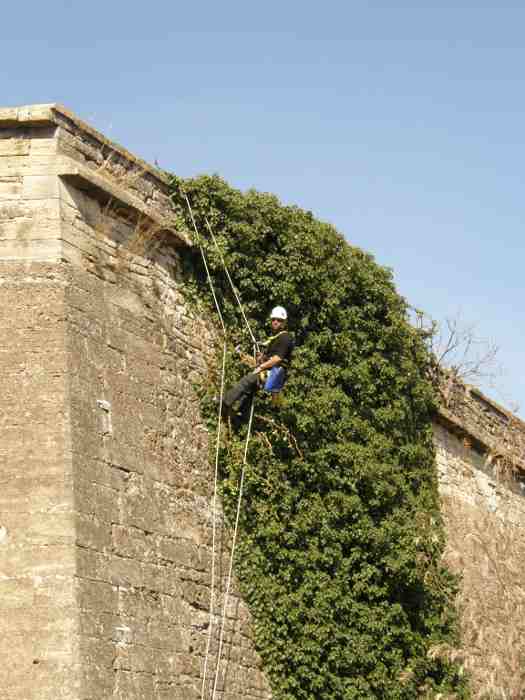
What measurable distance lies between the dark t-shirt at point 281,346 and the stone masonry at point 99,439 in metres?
0.57

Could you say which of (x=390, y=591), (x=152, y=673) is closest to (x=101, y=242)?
(x=152, y=673)

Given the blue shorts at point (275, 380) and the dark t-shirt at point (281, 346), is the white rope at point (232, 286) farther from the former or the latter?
the blue shorts at point (275, 380)

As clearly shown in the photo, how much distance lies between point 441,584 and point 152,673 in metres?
4.70

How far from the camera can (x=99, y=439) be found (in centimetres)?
875

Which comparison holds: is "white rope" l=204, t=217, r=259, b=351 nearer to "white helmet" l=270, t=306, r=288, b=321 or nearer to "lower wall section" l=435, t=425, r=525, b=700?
"white helmet" l=270, t=306, r=288, b=321

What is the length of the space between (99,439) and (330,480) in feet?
9.97

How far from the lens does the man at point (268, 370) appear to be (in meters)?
10.3

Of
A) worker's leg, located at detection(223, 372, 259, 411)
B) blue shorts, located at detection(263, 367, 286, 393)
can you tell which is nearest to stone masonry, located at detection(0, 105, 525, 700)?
worker's leg, located at detection(223, 372, 259, 411)

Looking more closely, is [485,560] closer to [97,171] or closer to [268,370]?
[268,370]

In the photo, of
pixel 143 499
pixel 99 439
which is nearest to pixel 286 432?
pixel 143 499

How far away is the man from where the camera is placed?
10328 mm

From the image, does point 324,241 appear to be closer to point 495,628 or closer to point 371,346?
point 371,346

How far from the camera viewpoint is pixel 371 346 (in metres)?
12.4

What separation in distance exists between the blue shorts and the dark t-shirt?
0.38 ft
